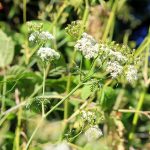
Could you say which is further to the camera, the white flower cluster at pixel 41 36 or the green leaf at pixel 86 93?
the green leaf at pixel 86 93

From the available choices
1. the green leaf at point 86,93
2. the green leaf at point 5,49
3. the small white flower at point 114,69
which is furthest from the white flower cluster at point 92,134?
the green leaf at point 5,49

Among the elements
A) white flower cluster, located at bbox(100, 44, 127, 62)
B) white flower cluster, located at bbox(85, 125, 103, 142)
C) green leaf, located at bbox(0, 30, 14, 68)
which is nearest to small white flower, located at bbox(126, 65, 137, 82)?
white flower cluster, located at bbox(100, 44, 127, 62)

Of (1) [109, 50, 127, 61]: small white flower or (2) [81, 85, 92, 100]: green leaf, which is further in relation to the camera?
(2) [81, 85, 92, 100]: green leaf

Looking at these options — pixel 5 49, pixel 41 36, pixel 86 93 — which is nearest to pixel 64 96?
pixel 86 93

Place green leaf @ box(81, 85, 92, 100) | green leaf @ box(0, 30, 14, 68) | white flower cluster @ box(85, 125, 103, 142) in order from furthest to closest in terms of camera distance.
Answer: green leaf @ box(0, 30, 14, 68)
green leaf @ box(81, 85, 92, 100)
white flower cluster @ box(85, 125, 103, 142)

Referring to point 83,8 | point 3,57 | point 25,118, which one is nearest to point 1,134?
point 25,118

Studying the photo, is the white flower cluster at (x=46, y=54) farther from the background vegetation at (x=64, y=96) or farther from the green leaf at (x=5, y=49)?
the green leaf at (x=5, y=49)

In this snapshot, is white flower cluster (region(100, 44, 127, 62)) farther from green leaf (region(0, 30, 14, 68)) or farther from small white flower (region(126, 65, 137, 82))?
green leaf (region(0, 30, 14, 68))

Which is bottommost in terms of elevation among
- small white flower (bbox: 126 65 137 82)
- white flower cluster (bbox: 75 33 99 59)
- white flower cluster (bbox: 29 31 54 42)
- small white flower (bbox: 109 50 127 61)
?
small white flower (bbox: 126 65 137 82)

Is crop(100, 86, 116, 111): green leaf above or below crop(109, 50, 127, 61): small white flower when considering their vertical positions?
below
